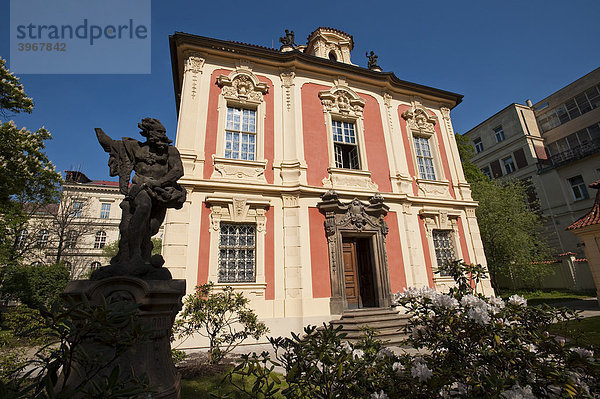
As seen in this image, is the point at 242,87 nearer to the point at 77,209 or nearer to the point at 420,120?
the point at 420,120

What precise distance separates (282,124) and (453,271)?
827 centimetres

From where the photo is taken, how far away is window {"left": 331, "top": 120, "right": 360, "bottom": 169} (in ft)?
35.2

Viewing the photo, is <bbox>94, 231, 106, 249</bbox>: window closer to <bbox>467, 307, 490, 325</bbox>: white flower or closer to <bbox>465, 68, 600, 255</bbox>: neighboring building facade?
<bbox>467, 307, 490, 325</bbox>: white flower

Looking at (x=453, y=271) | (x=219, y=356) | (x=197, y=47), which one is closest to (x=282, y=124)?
(x=197, y=47)

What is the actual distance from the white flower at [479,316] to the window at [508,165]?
27.5 meters

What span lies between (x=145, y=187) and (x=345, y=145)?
27.6ft

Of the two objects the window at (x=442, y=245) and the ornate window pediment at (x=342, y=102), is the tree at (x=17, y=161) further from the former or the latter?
the window at (x=442, y=245)

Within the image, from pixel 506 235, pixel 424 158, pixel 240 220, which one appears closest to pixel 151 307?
pixel 240 220

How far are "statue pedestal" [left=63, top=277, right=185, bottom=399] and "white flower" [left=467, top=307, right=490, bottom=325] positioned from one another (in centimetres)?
286

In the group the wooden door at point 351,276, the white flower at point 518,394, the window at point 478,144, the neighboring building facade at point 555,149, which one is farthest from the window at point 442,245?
the window at point 478,144

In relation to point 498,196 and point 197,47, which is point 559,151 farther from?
point 197,47

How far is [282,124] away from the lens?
9.96m

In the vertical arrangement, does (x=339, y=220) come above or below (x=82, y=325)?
above

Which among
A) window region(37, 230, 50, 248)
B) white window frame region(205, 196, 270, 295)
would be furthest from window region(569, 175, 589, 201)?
window region(37, 230, 50, 248)
